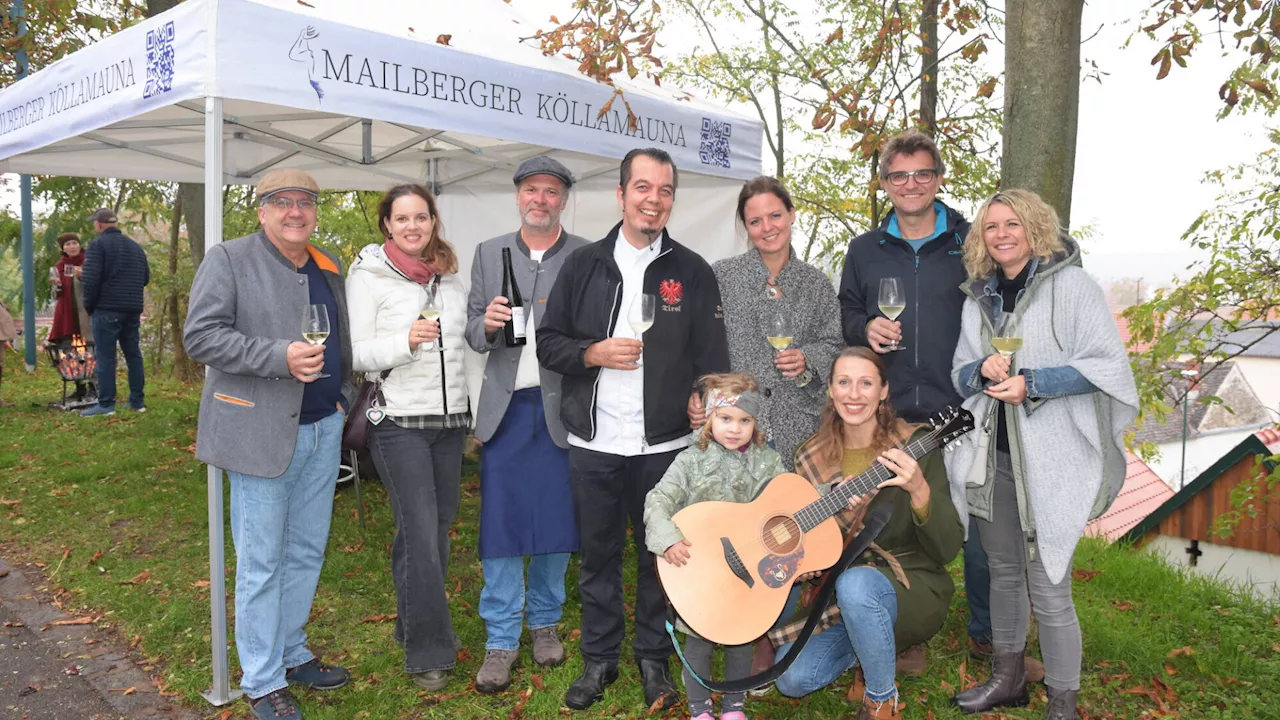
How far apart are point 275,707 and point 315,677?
0.37 m

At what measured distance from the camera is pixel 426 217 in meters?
3.44

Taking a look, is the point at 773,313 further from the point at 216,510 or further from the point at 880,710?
the point at 216,510

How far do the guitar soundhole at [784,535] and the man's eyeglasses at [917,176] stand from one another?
56.6 inches

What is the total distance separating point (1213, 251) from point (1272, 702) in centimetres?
358

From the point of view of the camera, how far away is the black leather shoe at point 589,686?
135 inches

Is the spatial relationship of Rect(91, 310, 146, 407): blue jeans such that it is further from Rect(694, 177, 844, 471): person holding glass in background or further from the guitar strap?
the guitar strap

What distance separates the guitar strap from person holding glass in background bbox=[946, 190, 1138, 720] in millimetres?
420

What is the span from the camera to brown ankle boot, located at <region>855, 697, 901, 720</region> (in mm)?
3127

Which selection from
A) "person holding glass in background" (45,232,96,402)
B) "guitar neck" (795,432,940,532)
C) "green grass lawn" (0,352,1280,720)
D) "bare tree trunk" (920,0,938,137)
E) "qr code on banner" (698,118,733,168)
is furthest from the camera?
"person holding glass in background" (45,232,96,402)

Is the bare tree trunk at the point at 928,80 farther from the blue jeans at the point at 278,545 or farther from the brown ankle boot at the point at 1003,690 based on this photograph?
the blue jeans at the point at 278,545

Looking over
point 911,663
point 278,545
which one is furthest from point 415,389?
point 911,663

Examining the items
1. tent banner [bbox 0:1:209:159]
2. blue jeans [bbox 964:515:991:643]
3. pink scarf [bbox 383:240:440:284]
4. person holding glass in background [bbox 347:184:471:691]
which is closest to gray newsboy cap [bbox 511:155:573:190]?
person holding glass in background [bbox 347:184:471:691]

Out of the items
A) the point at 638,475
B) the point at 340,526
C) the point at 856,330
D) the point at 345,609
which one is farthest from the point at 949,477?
the point at 340,526

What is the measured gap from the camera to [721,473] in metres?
3.13
